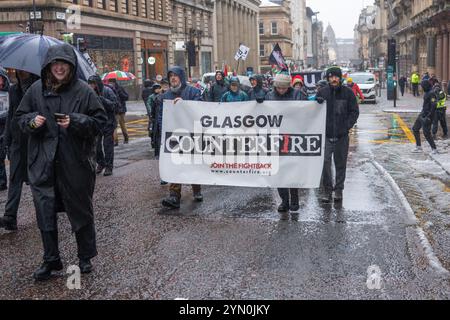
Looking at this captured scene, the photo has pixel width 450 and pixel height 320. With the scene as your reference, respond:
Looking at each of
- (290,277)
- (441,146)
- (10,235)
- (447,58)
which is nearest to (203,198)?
(10,235)

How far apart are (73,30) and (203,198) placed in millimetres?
28079

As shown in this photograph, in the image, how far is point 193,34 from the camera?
2302 inches

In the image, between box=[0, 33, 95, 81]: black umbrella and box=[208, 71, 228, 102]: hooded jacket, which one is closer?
box=[0, 33, 95, 81]: black umbrella

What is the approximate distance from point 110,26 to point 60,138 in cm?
3628

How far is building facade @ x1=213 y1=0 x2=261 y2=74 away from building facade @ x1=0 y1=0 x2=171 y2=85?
10523mm

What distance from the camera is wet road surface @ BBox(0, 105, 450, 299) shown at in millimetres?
5449

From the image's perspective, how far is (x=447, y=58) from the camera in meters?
41.1

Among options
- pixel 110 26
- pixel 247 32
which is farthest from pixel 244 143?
pixel 247 32

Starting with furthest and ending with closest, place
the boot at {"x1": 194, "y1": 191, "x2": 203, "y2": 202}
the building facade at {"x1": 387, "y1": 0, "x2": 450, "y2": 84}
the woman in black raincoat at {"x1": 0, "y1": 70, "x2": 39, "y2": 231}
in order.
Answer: the building facade at {"x1": 387, "y1": 0, "x2": 450, "y2": 84} → the boot at {"x1": 194, "y1": 191, "x2": 203, "y2": 202} → the woman in black raincoat at {"x1": 0, "y1": 70, "x2": 39, "y2": 231}

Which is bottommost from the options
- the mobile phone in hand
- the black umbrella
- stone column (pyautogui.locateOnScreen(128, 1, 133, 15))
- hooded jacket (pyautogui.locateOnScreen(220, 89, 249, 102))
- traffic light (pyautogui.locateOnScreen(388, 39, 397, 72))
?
the mobile phone in hand

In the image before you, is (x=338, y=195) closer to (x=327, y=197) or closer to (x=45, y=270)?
(x=327, y=197)

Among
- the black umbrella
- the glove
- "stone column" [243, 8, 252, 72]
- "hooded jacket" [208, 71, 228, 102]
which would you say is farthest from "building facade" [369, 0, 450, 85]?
the black umbrella

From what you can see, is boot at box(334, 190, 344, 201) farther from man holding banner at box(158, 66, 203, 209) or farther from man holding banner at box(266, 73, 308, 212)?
man holding banner at box(158, 66, 203, 209)

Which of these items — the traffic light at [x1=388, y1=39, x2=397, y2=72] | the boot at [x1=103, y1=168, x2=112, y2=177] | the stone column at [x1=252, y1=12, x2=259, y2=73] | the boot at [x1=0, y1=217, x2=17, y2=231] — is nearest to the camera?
the boot at [x1=0, y1=217, x2=17, y2=231]
